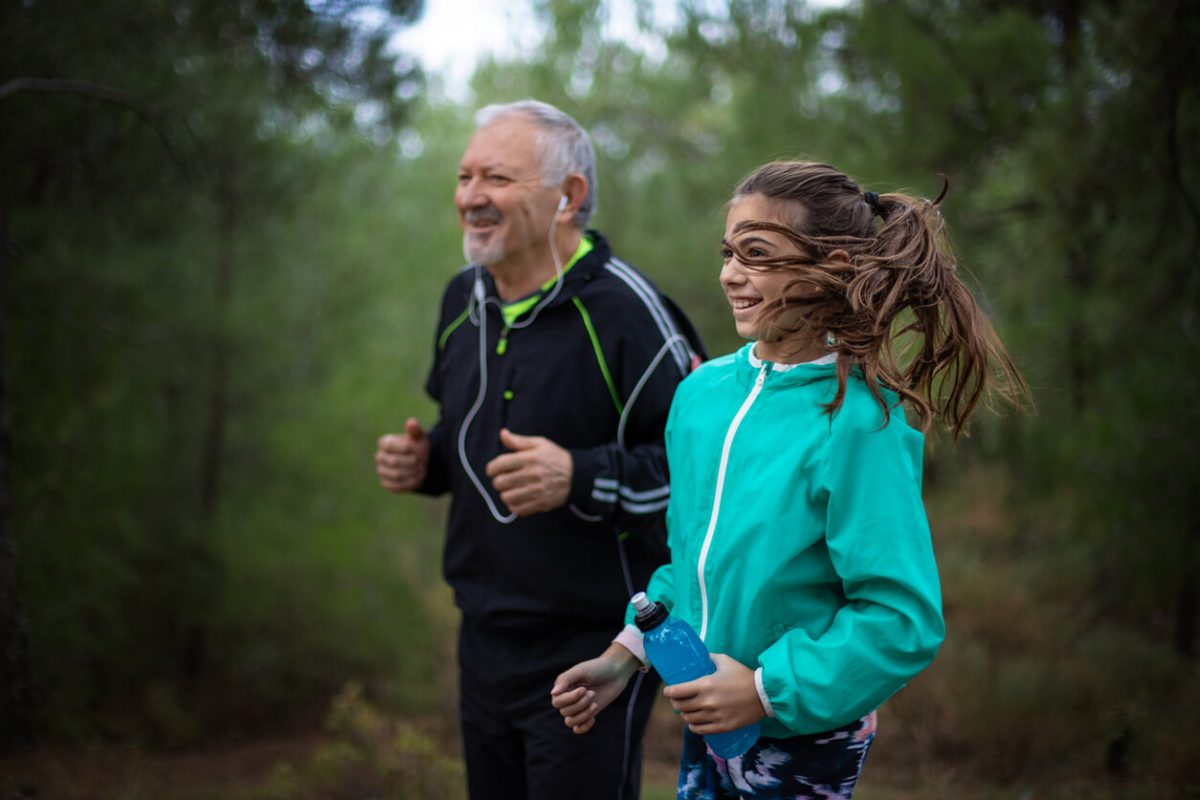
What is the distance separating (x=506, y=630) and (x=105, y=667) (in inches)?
220

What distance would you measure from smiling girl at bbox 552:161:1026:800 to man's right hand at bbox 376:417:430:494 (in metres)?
1.09

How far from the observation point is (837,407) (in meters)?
1.51

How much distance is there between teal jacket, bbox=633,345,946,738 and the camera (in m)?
1.43

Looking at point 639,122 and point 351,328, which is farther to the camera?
point 639,122

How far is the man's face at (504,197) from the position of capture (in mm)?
2486

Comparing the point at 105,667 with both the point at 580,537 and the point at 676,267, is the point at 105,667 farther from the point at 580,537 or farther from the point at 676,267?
the point at 580,537

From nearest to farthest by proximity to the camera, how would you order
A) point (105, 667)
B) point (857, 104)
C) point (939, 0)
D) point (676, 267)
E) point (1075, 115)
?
point (1075, 115)
point (939, 0)
point (857, 104)
point (105, 667)
point (676, 267)

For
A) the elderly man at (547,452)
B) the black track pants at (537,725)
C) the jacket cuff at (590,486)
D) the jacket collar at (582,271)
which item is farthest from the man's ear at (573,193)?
the black track pants at (537,725)

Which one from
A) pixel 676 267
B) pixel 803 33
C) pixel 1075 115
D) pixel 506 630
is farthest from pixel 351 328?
pixel 506 630

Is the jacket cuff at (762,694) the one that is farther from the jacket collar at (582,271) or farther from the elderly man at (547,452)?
the jacket collar at (582,271)

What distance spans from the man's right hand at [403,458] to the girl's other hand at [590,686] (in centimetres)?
106

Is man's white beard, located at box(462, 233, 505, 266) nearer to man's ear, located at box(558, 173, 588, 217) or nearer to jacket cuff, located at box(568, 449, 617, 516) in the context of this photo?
man's ear, located at box(558, 173, 588, 217)

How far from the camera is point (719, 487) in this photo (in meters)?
1.65

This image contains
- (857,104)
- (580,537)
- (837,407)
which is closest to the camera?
(837,407)
